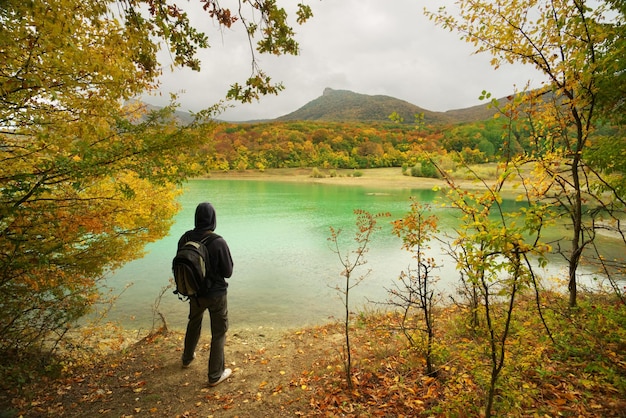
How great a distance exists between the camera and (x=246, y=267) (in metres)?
12.2

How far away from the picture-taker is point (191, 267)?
3645mm

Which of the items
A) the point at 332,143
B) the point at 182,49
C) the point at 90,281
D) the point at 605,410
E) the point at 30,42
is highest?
the point at 332,143

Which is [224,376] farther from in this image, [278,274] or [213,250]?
[278,274]

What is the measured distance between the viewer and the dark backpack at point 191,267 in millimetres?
3635

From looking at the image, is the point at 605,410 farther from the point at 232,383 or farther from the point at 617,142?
the point at 232,383

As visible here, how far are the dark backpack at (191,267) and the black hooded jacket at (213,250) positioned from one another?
3.1 inches

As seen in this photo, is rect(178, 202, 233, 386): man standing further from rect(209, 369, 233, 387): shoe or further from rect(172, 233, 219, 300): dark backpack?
rect(172, 233, 219, 300): dark backpack

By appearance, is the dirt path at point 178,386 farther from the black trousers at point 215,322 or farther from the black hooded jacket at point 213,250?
the black hooded jacket at point 213,250

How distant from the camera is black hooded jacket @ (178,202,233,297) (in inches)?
152

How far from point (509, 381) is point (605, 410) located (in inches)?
27.8

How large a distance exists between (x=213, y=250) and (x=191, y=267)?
0.32 m

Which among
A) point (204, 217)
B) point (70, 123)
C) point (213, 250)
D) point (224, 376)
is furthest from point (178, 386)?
point (70, 123)

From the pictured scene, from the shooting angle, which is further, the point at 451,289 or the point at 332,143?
the point at 332,143

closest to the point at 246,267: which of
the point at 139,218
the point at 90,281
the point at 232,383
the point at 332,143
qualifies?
the point at 139,218
